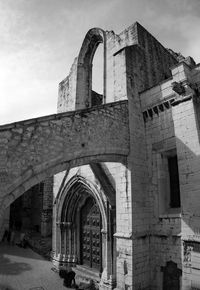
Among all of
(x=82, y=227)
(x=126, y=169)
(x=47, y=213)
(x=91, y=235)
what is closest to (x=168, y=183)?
(x=126, y=169)

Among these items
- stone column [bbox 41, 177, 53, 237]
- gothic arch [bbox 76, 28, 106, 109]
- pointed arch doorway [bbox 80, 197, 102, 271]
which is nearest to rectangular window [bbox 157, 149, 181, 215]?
pointed arch doorway [bbox 80, 197, 102, 271]

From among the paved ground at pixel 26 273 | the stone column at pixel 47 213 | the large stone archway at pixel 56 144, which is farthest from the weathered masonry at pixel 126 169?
the stone column at pixel 47 213

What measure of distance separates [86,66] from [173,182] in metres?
6.60

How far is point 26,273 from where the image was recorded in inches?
357

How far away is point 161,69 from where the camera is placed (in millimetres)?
9703

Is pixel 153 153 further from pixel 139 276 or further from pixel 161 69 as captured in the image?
pixel 161 69

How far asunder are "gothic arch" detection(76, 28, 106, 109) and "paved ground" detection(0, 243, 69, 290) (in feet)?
22.2

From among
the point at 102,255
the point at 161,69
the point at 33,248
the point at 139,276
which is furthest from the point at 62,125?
the point at 33,248

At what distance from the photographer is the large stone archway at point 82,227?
794cm

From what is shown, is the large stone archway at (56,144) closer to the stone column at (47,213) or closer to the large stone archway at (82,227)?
the large stone archway at (82,227)

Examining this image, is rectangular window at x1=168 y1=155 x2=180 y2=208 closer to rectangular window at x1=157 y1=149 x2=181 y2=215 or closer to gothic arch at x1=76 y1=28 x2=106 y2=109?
rectangular window at x1=157 y1=149 x2=181 y2=215

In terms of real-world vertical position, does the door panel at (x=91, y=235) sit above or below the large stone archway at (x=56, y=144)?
below

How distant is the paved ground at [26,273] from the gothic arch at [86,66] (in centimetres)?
676

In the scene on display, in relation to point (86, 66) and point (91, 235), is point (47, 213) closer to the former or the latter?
point (91, 235)
